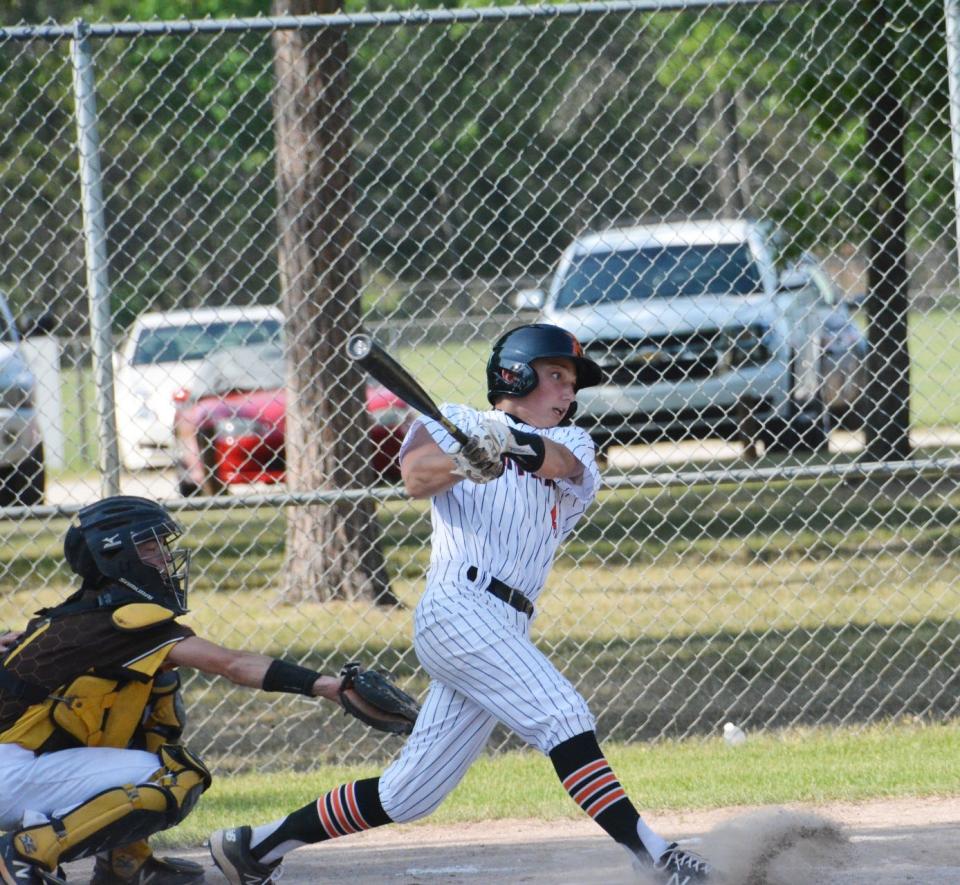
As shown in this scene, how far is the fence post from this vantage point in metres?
5.23

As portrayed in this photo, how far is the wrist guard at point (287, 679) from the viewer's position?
3617 millimetres

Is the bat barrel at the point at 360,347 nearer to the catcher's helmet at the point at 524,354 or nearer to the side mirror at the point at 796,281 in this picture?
the catcher's helmet at the point at 524,354

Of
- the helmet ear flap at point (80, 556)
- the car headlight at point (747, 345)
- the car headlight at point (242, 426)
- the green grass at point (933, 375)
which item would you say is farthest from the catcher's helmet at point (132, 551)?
the green grass at point (933, 375)

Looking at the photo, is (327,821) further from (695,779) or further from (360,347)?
(695,779)

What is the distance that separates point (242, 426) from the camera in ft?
39.9

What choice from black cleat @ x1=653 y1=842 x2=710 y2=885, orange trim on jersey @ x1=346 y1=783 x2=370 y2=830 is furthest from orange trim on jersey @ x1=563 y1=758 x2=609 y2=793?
orange trim on jersey @ x1=346 y1=783 x2=370 y2=830

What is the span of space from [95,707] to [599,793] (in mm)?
1351

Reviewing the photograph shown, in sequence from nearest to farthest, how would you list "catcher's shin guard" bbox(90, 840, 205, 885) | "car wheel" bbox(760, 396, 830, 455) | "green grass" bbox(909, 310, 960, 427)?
1. "catcher's shin guard" bbox(90, 840, 205, 885)
2. "car wheel" bbox(760, 396, 830, 455)
3. "green grass" bbox(909, 310, 960, 427)

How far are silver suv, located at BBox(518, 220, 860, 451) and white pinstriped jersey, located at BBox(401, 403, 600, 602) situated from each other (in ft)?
21.2

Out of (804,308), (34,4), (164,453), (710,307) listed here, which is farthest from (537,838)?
(34,4)

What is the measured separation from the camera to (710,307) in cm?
1131

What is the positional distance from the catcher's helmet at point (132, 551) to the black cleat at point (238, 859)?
0.63 meters

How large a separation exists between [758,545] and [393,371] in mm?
7466

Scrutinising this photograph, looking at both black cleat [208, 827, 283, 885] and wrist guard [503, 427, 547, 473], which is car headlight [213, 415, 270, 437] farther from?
wrist guard [503, 427, 547, 473]
